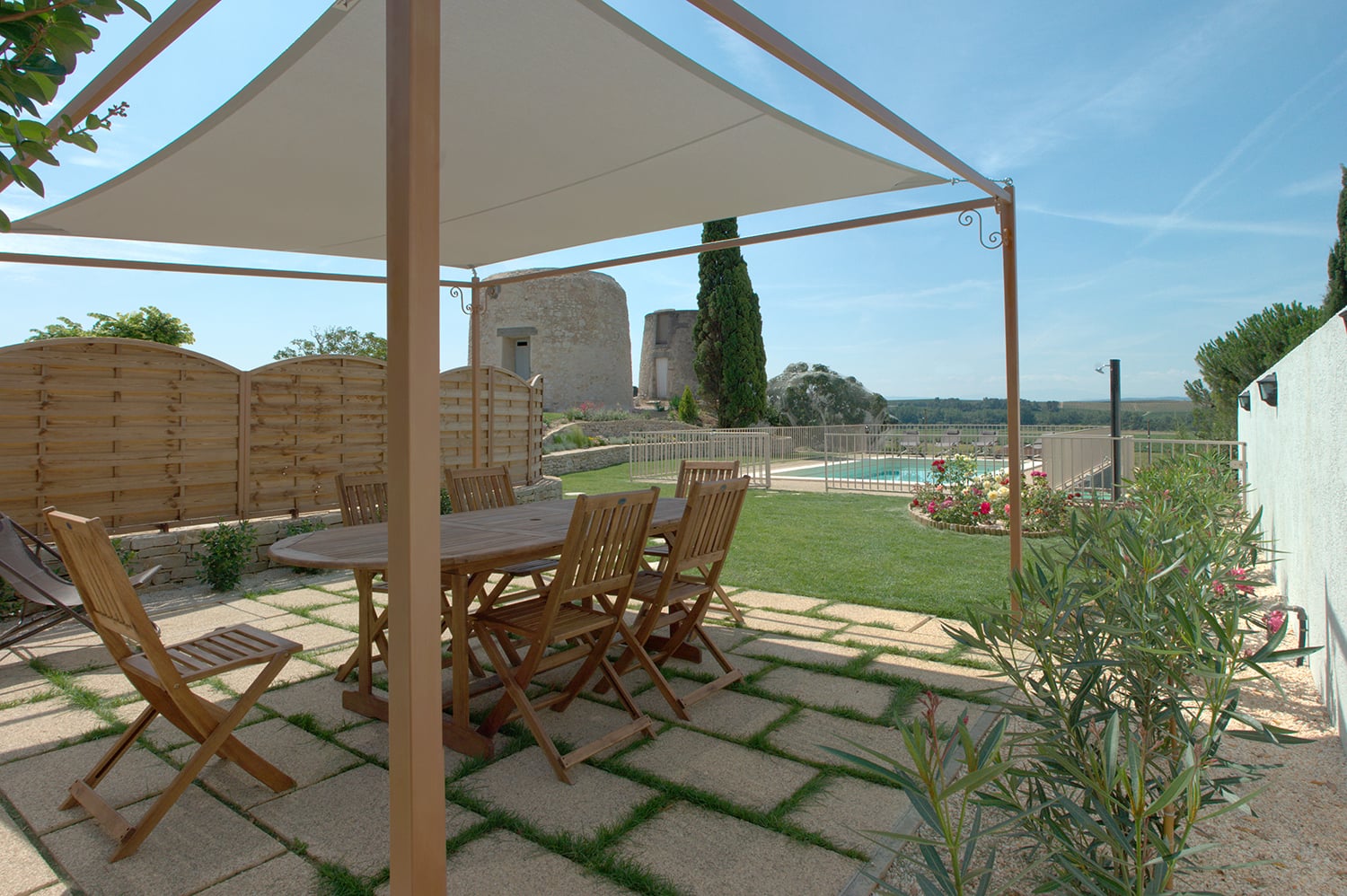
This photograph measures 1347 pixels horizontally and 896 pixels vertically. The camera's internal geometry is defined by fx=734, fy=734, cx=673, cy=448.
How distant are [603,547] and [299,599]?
3.28 metres

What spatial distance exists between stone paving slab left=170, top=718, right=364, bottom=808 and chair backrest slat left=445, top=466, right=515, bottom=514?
1.81m

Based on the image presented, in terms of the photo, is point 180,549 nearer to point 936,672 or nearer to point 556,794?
point 556,794

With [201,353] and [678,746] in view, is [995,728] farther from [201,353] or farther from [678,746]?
[201,353]

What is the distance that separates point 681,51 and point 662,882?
2.65 m

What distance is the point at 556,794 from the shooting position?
2369 millimetres

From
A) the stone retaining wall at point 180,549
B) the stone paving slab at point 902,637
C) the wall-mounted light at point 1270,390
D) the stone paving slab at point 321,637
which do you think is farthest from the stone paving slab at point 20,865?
the wall-mounted light at point 1270,390

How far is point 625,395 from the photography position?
2564 centimetres

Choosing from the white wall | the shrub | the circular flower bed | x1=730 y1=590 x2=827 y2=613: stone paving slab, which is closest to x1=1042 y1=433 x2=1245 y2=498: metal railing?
the circular flower bed

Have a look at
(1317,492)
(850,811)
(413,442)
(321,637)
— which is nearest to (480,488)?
(321,637)

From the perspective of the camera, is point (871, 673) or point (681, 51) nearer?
point (681, 51)

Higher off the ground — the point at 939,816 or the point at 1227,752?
the point at 939,816

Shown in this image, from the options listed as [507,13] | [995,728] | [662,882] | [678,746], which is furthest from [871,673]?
[507,13]

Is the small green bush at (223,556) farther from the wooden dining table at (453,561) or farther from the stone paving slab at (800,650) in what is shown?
the stone paving slab at (800,650)

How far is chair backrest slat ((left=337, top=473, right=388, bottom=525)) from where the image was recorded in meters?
3.95
